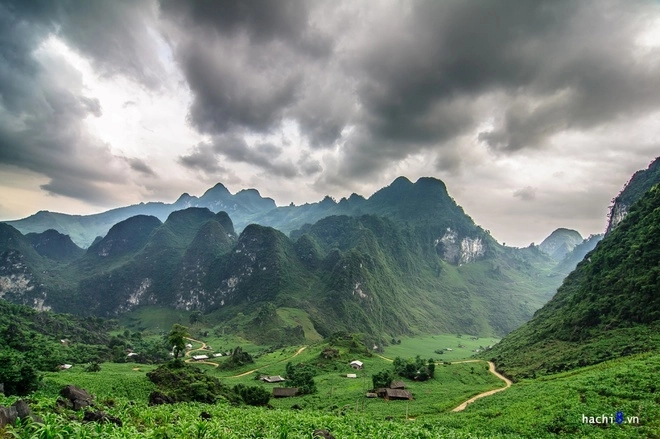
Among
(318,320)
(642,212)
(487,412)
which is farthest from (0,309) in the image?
(642,212)

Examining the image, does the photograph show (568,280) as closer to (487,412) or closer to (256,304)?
(487,412)

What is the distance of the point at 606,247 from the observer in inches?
3659

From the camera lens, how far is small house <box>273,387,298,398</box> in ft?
210

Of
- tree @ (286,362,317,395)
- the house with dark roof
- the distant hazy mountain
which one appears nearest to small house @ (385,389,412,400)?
tree @ (286,362,317,395)

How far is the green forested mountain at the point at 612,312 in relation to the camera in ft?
195

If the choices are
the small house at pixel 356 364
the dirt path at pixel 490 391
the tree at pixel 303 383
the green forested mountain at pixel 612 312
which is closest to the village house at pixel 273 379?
the tree at pixel 303 383

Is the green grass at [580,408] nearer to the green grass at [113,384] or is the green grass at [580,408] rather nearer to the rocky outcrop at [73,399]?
the rocky outcrop at [73,399]

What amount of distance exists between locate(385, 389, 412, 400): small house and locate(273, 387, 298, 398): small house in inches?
716

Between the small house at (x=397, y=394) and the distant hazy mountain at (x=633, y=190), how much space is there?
429 ft

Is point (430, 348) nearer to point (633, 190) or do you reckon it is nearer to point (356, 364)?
point (356, 364)

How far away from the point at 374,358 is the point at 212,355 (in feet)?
176

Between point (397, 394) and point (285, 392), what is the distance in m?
21.7

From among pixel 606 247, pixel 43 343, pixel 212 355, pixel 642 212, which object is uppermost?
pixel 642 212

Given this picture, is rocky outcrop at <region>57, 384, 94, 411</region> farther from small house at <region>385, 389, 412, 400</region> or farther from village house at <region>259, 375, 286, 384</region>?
village house at <region>259, 375, 286, 384</region>
